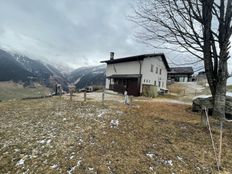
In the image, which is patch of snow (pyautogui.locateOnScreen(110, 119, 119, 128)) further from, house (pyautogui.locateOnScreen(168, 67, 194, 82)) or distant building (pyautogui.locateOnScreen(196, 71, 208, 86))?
house (pyautogui.locateOnScreen(168, 67, 194, 82))

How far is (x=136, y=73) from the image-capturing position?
128 feet

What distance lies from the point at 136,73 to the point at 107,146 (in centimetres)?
3088

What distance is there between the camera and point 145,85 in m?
38.3

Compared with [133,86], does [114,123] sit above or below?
below

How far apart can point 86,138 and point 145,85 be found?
97.5 ft

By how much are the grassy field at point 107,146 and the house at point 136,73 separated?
25.5m

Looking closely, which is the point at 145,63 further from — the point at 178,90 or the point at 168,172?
the point at 168,172

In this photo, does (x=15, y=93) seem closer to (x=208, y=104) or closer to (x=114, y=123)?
(x=208, y=104)

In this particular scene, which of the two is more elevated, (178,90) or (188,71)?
(188,71)

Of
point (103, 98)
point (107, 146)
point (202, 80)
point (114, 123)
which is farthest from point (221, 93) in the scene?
point (202, 80)

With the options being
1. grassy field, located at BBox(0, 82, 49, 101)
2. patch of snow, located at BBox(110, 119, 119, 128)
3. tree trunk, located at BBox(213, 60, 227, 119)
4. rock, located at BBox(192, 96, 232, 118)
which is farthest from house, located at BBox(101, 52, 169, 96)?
grassy field, located at BBox(0, 82, 49, 101)

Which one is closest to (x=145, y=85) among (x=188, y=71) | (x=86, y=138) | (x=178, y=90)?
(x=178, y=90)

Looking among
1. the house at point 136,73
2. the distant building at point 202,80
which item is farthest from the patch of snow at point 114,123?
the distant building at point 202,80

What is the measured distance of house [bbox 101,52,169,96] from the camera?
38156mm
